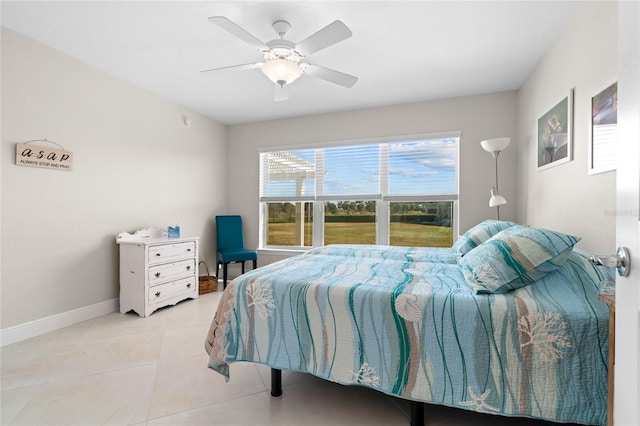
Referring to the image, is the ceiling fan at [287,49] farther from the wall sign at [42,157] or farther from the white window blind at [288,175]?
the white window blind at [288,175]

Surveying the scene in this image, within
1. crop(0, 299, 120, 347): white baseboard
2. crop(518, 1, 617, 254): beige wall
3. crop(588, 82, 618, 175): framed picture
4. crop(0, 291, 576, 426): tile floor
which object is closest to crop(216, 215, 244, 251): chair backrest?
crop(0, 299, 120, 347): white baseboard

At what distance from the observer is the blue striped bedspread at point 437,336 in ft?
3.87

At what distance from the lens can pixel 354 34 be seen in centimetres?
240

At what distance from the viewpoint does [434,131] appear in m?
3.82

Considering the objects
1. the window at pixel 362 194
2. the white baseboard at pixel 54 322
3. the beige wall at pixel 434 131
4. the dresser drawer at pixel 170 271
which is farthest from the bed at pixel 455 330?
the window at pixel 362 194

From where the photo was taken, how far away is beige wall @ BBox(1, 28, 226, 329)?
2422 mm

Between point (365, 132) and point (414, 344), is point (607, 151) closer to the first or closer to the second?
point (414, 344)

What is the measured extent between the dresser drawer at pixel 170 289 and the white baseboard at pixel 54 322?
0.49 meters

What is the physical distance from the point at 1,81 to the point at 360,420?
3528mm

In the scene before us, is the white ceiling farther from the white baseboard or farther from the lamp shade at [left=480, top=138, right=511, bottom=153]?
the white baseboard

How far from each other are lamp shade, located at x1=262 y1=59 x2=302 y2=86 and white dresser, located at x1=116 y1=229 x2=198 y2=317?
2.12 m

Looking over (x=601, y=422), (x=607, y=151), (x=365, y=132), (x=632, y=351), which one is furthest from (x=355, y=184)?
(x=632, y=351)

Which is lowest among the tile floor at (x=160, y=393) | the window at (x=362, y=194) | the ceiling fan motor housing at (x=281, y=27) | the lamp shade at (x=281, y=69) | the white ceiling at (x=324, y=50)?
the tile floor at (x=160, y=393)

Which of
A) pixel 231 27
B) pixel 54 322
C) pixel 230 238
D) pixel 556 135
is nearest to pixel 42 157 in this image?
pixel 54 322
